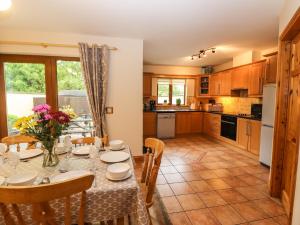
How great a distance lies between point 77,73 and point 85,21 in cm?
102

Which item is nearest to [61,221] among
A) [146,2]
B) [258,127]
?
[146,2]

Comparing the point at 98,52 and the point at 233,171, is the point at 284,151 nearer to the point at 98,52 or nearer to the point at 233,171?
the point at 233,171

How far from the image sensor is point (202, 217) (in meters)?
1.93

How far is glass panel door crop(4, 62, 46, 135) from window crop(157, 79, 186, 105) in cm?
381

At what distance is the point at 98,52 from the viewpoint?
10.3 feet

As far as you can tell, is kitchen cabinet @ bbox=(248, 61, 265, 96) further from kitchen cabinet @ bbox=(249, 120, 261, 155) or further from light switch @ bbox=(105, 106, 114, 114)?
light switch @ bbox=(105, 106, 114, 114)

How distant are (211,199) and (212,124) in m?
3.36

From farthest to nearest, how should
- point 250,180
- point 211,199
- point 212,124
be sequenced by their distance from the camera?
point 212,124
point 250,180
point 211,199

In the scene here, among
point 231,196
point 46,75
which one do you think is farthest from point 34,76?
point 231,196

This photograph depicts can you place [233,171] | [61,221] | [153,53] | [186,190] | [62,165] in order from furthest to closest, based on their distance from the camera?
[153,53] → [233,171] → [186,190] → [62,165] → [61,221]

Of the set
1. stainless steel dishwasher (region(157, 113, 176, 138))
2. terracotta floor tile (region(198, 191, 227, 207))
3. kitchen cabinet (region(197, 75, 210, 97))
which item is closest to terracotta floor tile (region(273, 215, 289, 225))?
terracotta floor tile (region(198, 191, 227, 207))

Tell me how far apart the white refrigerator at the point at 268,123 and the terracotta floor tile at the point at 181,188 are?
1665 mm

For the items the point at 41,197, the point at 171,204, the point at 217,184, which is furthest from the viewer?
the point at 217,184

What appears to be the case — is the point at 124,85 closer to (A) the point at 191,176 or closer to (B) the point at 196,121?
(A) the point at 191,176
